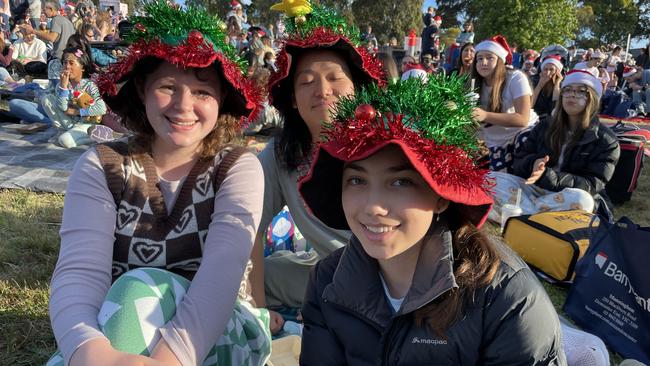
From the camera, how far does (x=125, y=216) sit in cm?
168

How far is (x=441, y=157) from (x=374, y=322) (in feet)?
1.86

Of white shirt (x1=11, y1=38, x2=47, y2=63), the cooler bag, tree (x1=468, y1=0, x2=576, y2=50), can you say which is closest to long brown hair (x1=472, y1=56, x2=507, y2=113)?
the cooler bag

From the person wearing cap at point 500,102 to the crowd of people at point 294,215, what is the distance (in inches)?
115

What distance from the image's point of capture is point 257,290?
7.55 feet

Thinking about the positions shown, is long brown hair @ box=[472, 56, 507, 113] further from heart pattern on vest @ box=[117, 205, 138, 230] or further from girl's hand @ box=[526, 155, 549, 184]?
heart pattern on vest @ box=[117, 205, 138, 230]

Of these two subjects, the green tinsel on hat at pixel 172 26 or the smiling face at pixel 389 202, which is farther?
Answer: the green tinsel on hat at pixel 172 26

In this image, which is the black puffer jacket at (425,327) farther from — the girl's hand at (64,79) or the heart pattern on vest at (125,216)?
the girl's hand at (64,79)

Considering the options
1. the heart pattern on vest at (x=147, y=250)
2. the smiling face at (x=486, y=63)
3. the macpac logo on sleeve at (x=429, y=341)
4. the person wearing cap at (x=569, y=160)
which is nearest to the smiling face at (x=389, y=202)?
the macpac logo on sleeve at (x=429, y=341)

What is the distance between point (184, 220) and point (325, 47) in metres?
0.95

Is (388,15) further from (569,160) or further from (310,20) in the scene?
(310,20)

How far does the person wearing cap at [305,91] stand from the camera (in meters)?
2.10

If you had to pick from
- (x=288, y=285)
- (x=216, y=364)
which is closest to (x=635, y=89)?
(x=288, y=285)

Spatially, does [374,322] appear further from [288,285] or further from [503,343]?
[288,285]

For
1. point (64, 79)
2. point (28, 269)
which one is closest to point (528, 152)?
point (28, 269)
